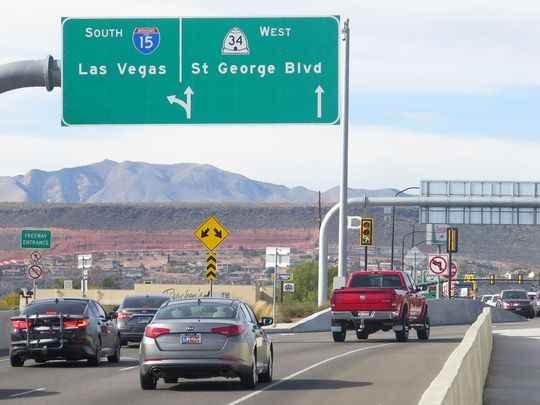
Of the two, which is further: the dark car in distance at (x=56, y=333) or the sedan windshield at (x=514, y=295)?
the sedan windshield at (x=514, y=295)

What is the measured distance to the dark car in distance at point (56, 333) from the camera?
94.0 feet

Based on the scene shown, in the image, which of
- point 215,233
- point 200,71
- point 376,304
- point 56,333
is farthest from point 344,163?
point 56,333

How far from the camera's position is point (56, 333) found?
94.1 feet

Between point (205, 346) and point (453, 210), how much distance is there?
6707cm

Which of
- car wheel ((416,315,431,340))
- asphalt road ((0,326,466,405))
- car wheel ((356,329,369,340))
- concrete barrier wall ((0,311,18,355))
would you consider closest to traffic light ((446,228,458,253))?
car wheel ((356,329,369,340))

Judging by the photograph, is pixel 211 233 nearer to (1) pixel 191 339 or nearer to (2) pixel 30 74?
(2) pixel 30 74

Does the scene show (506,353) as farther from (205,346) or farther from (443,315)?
(443,315)

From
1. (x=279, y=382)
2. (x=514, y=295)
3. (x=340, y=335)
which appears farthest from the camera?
(x=514, y=295)

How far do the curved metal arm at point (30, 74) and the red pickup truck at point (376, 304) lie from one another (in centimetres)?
1210

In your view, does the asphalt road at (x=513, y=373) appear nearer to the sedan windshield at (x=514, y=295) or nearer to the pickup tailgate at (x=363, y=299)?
the pickup tailgate at (x=363, y=299)

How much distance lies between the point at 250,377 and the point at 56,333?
7692mm

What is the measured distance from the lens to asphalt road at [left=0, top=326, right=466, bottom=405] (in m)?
20.5

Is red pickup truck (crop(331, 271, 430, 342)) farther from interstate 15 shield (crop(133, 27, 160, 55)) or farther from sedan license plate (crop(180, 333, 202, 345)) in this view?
sedan license plate (crop(180, 333, 202, 345))

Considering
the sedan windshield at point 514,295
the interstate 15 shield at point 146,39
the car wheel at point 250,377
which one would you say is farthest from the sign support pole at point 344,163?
the car wheel at point 250,377
